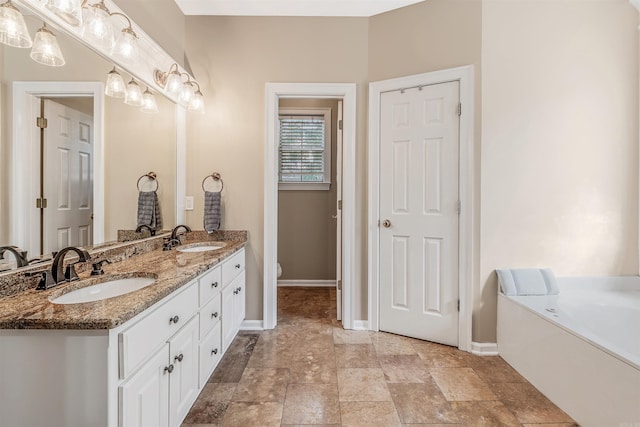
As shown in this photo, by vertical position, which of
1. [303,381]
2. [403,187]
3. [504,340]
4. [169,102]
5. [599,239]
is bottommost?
[303,381]

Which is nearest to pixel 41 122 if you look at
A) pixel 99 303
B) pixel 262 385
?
pixel 99 303

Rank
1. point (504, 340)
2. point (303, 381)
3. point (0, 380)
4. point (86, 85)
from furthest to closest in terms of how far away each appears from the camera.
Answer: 1. point (504, 340)
2. point (303, 381)
3. point (86, 85)
4. point (0, 380)

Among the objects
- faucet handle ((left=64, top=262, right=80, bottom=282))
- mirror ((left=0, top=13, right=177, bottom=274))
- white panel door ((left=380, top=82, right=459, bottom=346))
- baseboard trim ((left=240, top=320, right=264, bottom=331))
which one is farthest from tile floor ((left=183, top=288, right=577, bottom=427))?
mirror ((left=0, top=13, right=177, bottom=274))

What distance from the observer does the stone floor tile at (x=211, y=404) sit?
1.56 meters

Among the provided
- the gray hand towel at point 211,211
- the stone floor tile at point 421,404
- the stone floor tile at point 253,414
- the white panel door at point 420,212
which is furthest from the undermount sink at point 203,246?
the stone floor tile at point 421,404

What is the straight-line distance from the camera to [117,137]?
1766 millimetres

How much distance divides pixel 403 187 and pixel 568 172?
1166 millimetres

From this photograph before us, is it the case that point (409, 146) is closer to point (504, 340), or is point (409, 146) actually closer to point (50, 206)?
point (504, 340)

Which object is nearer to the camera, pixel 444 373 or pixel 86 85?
pixel 86 85

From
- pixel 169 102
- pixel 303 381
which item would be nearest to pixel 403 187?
pixel 303 381

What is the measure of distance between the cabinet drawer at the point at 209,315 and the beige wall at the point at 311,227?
2.07 m

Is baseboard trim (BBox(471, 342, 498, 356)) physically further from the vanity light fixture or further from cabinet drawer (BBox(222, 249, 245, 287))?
the vanity light fixture

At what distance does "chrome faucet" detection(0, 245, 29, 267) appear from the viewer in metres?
1.17

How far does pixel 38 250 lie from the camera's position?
4.29ft
